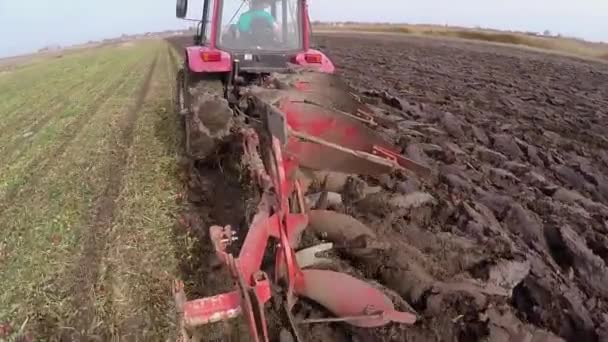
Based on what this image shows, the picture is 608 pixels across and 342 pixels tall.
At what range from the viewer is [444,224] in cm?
407

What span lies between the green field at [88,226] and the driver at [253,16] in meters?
1.54

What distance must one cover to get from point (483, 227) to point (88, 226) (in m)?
2.90

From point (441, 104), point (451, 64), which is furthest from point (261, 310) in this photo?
point (451, 64)

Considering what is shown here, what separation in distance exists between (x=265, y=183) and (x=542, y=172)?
341 centimetres

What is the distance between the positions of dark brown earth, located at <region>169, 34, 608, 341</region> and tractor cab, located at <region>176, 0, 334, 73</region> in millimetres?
1064

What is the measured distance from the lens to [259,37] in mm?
5867

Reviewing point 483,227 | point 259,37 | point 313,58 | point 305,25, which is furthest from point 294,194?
point 305,25

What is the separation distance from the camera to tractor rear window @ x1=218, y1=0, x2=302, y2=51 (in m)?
5.80

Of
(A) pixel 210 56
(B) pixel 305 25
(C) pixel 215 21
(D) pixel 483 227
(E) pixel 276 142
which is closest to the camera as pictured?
(E) pixel 276 142

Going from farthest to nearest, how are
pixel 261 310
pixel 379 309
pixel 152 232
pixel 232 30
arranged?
1. pixel 232 30
2. pixel 152 232
3. pixel 379 309
4. pixel 261 310

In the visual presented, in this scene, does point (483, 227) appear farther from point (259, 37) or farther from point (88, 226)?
point (259, 37)

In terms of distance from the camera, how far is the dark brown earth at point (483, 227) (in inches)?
118

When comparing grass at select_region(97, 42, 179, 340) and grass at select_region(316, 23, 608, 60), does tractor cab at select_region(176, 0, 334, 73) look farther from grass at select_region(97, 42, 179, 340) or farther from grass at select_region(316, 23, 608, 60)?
grass at select_region(316, 23, 608, 60)

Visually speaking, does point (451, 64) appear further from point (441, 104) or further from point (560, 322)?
point (560, 322)
